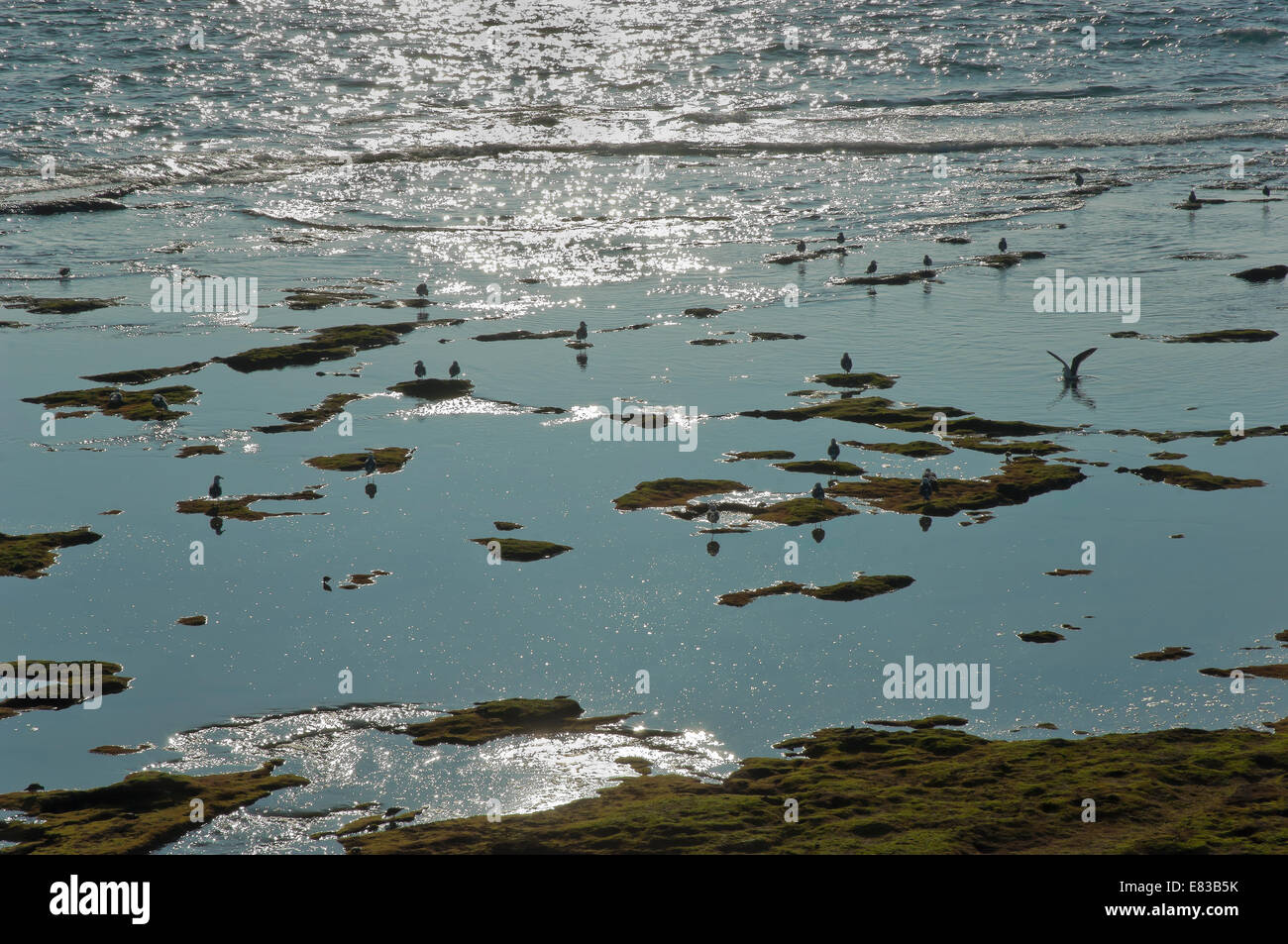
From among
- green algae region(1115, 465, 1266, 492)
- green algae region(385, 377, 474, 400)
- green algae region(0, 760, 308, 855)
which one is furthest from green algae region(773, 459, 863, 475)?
green algae region(0, 760, 308, 855)

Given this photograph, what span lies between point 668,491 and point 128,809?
2148cm

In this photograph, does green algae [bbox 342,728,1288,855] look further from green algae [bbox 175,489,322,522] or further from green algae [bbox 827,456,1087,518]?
green algae [bbox 175,489,322,522]

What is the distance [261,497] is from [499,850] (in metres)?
23.3

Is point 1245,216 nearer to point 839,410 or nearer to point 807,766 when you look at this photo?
point 839,410

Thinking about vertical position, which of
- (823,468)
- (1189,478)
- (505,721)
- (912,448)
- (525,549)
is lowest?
(505,721)

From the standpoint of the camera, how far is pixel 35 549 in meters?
39.9

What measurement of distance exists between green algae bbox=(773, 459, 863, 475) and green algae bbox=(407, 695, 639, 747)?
1683 centimetres

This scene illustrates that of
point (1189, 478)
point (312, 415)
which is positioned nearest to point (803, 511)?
point (1189, 478)

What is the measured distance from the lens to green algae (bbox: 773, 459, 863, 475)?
45.4 meters

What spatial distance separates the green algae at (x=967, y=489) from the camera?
4234cm

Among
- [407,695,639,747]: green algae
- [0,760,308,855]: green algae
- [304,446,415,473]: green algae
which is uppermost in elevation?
[304,446,415,473]: green algae

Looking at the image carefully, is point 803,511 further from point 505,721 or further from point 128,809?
point 128,809

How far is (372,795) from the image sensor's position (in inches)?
1073

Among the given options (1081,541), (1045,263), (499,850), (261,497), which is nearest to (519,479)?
(261,497)
